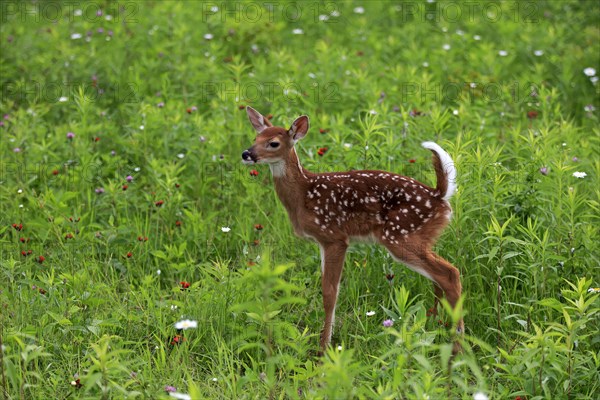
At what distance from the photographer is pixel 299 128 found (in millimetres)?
5578

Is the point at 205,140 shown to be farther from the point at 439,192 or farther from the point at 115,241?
the point at 439,192

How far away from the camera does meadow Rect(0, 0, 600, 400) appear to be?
4582 millimetres

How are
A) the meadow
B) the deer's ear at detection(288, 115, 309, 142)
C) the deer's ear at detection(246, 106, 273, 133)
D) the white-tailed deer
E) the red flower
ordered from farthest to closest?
1. the deer's ear at detection(246, 106, 273, 133)
2. the deer's ear at detection(288, 115, 309, 142)
3. the white-tailed deer
4. the red flower
5. the meadow

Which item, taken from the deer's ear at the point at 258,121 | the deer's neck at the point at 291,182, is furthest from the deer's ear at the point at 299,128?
the deer's ear at the point at 258,121

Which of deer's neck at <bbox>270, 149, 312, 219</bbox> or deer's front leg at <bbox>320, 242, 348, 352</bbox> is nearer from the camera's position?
deer's front leg at <bbox>320, 242, 348, 352</bbox>

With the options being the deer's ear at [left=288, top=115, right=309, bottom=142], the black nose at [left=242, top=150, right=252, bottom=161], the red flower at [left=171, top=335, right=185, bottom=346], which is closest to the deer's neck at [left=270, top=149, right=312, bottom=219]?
the deer's ear at [left=288, top=115, right=309, bottom=142]

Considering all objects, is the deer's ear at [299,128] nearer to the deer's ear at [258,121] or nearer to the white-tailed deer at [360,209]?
the white-tailed deer at [360,209]

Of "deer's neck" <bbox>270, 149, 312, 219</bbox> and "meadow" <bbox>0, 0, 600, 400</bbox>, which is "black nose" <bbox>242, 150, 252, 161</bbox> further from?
"meadow" <bbox>0, 0, 600, 400</bbox>

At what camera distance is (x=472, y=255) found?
5.81 metres

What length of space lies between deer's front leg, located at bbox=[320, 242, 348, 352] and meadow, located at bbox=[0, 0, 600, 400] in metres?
0.13

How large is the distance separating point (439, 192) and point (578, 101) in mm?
4240

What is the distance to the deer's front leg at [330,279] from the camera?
5.24 meters

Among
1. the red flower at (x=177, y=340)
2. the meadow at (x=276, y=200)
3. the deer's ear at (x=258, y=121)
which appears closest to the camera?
the meadow at (x=276, y=200)

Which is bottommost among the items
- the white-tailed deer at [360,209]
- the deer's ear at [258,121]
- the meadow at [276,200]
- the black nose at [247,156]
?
the meadow at [276,200]
